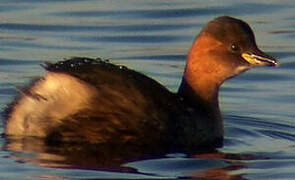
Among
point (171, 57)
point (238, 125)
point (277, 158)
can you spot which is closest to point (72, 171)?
point (277, 158)

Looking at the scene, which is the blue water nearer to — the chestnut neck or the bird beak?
the chestnut neck

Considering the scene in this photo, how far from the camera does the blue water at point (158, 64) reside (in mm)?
10570

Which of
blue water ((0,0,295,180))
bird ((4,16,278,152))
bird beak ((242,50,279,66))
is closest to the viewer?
blue water ((0,0,295,180))

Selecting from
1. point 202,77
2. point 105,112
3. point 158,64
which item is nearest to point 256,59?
point 202,77

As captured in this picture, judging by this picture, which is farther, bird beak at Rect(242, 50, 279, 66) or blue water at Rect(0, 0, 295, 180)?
bird beak at Rect(242, 50, 279, 66)

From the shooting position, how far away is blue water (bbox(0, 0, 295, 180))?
10570mm

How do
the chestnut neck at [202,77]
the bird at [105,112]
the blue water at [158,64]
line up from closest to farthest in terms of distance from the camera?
the blue water at [158,64], the bird at [105,112], the chestnut neck at [202,77]

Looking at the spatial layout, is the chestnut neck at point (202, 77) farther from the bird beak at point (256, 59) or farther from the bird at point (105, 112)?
the bird beak at point (256, 59)

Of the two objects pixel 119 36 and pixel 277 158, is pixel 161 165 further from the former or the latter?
pixel 119 36

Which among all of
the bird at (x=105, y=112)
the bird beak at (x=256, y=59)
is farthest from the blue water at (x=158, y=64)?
the bird beak at (x=256, y=59)

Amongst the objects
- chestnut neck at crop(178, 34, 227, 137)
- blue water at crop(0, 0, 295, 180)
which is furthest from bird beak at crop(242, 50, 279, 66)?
blue water at crop(0, 0, 295, 180)

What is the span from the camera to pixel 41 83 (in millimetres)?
10875

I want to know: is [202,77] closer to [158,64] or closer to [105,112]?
[105,112]

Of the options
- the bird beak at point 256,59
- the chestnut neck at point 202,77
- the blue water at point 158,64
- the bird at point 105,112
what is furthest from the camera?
the bird beak at point 256,59
